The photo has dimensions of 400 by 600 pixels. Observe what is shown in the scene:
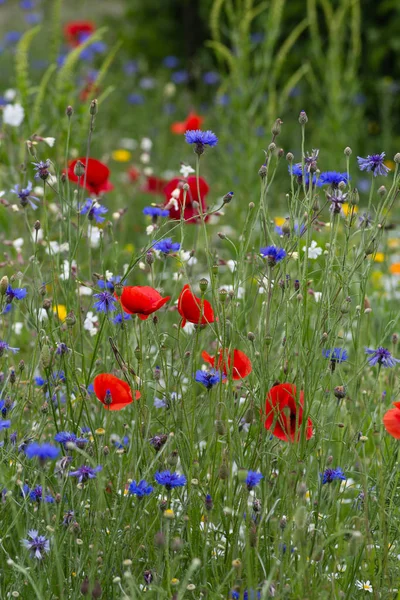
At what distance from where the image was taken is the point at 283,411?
4.80 feet

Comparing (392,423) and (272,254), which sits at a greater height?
(272,254)

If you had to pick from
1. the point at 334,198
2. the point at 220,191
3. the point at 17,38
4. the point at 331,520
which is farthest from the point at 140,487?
the point at 17,38

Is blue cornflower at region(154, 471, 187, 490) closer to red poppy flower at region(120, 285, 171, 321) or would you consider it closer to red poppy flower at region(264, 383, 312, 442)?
red poppy flower at region(264, 383, 312, 442)

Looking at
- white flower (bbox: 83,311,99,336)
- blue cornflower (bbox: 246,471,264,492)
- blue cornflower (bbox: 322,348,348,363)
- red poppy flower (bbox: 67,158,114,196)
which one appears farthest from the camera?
red poppy flower (bbox: 67,158,114,196)

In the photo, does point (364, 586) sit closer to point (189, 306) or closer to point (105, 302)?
point (189, 306)

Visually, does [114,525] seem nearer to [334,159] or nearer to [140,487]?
[140,487]

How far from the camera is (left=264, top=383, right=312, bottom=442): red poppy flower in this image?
142 centimetres

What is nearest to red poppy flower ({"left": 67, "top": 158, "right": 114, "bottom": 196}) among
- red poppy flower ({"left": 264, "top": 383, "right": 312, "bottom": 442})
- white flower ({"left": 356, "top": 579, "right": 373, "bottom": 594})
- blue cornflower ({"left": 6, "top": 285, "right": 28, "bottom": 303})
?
blue cornflower ({"left": 6, "top": 285, "right": 28, "bottom": 303})

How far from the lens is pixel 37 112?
2.96 m

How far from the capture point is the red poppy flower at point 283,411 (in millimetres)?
1417

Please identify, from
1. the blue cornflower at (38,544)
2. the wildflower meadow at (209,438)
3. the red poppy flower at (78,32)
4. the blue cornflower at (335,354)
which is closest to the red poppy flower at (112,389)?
the wildflower meadow at (209,438)

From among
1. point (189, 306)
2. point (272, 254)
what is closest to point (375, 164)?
point (272, 254)

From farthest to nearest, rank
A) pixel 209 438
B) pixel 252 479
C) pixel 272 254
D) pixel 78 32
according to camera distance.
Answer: pixel 78 32
pixel 209 438
pixel 272 254
pixel 252 479

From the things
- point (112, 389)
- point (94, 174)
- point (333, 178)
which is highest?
point (94, 174)
